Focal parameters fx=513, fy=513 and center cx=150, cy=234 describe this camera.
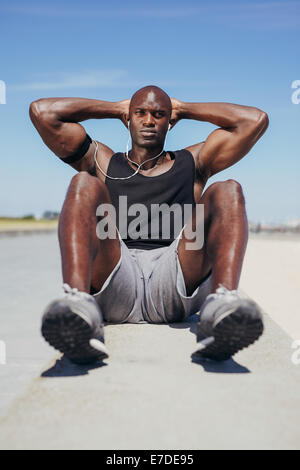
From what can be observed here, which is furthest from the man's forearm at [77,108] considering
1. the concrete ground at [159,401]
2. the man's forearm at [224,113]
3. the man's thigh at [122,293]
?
the concrete ground at [159,401]

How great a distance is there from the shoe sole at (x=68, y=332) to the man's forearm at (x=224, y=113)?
1798 millimetres

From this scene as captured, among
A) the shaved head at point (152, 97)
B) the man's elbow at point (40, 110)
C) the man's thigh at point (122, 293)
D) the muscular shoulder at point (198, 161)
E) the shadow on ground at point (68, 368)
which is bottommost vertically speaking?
the shadow on ground at point (68, 368)

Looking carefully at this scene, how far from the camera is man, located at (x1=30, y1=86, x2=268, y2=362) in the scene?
6.34ft

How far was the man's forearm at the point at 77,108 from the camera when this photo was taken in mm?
3146

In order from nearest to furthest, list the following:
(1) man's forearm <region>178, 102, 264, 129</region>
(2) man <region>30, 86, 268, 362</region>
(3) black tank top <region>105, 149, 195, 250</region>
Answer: (2) man <region>30, 86, 268, 362</region> < (3) black tank top <region>105, 149, 195, 250</region> < (1) man's forearm <region>178, 102, 264, 129</region>

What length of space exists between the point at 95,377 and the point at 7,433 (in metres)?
0.53

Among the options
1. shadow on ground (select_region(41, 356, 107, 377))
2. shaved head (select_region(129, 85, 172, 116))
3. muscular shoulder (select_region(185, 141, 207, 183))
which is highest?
shaved head (select_region(129, 85, 172, 116))

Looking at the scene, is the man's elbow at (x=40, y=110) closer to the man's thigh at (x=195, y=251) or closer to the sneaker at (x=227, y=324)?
the man's thigh at (x=195, y=251)

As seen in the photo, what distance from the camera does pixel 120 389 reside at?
1845 millimetres

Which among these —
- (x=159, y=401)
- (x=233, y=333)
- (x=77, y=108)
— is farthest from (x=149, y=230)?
(x=159, y=401)

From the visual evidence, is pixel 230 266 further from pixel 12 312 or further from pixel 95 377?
pixel 12 312

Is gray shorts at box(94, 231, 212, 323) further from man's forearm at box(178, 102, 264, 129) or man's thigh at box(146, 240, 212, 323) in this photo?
man's forearm at box(178, 102, 264, 129)

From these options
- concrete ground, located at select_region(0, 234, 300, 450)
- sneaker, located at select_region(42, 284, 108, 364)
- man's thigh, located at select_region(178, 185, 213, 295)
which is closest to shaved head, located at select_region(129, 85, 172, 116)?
man's thigh, located at select_region(178, 185, 213, 295)
